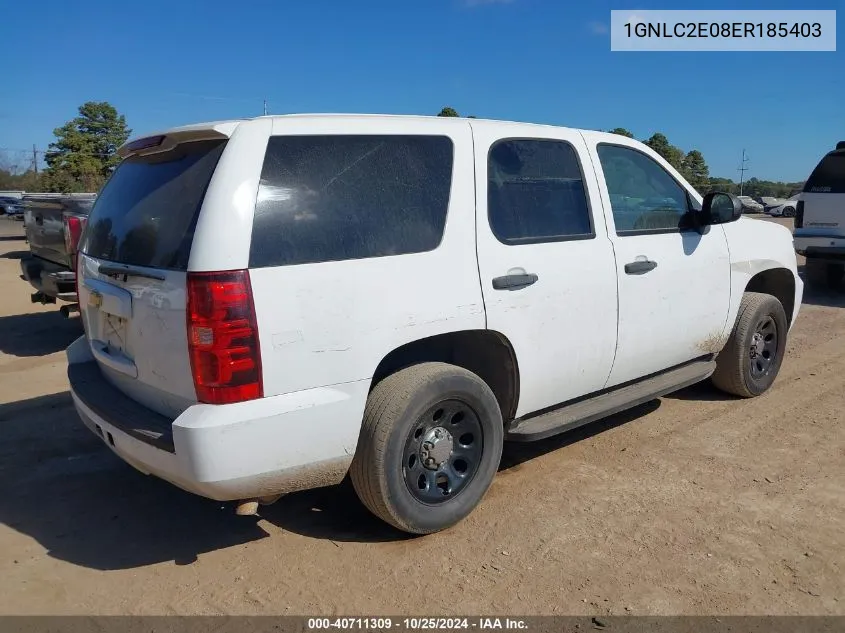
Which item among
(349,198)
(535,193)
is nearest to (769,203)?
(535,193)

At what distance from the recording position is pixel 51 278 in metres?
7.21

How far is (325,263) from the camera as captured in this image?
2979mm

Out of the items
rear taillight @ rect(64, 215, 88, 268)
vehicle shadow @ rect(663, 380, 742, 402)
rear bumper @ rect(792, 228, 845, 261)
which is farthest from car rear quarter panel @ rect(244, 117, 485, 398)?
rear bumper @ rect(792, 228, 845, 261)

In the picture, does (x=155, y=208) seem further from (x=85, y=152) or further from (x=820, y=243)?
(x=85, y=152)

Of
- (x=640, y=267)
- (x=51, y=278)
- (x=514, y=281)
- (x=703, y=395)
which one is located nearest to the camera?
(x=514, y=281)

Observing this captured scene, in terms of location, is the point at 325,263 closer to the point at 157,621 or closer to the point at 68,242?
the point at 157,621

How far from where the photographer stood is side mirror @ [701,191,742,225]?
15.1ft

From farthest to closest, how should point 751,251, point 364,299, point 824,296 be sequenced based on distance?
1. point 824,296
2. point 751,251
3. point 364,299

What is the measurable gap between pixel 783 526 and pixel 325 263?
8.56ft

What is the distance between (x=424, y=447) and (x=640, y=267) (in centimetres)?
178

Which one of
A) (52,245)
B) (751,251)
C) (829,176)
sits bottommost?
(751,251)

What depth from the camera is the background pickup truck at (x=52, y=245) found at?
7.13 m

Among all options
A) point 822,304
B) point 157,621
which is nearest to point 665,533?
point 157,621

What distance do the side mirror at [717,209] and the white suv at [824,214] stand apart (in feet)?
22.4
